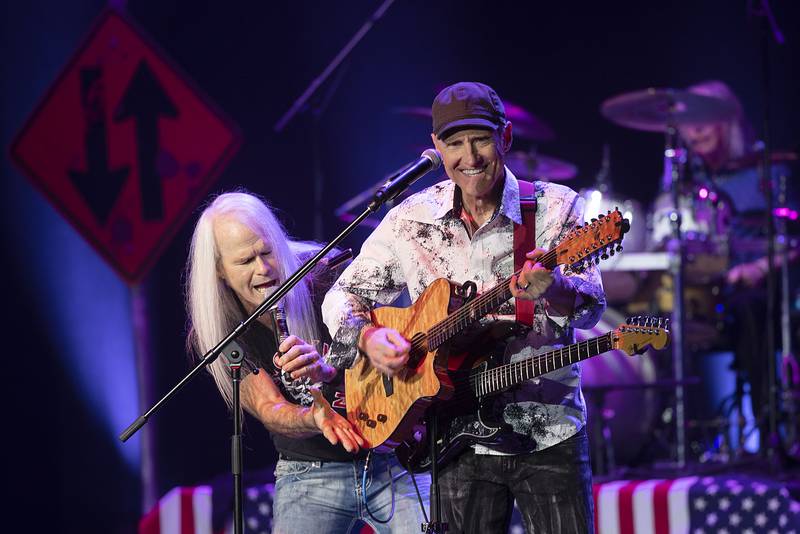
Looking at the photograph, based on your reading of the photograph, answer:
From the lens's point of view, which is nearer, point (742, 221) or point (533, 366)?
point (533, 366)

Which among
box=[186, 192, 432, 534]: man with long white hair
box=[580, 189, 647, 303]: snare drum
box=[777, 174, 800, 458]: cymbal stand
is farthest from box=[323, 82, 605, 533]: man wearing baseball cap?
box=[777, 174, 800, 458]: cymbal stand

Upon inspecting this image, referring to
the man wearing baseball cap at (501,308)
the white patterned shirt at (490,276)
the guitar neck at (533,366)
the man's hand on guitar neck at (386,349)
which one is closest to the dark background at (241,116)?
the white patterned shirt at (490,276)

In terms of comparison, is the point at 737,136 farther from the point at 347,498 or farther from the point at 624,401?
the point at 347,498

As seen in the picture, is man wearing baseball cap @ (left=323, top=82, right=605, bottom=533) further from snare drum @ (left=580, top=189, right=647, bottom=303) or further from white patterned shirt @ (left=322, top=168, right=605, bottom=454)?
snare drum @ (left=580, top=189, right=647, bottom=303)

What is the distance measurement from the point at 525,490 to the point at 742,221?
4.71m

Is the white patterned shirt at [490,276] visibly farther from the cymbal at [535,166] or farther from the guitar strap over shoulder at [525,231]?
the cymbal at [535,166]

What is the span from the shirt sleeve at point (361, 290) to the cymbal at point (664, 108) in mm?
3903

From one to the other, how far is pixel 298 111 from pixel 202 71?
726 millimetres

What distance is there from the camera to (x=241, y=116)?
6789mm

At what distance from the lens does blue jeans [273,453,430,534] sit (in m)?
3.41

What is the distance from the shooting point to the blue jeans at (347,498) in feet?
11.2

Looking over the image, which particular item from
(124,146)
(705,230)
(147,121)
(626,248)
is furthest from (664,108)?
(124,146)

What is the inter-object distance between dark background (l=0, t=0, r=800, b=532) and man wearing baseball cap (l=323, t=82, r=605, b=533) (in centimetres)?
339

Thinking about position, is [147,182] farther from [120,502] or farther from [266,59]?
[120,502]
